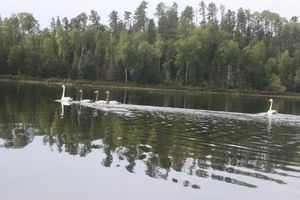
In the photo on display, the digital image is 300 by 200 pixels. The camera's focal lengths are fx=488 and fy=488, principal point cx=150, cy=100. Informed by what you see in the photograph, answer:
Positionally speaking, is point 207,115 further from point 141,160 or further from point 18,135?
point 141,160

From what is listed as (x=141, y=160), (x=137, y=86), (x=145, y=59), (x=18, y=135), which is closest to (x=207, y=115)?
(x=18, y=135)

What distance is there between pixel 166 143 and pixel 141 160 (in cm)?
549

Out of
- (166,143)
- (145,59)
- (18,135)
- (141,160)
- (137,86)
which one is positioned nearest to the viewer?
(141,160)

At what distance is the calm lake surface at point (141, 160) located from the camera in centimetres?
1795

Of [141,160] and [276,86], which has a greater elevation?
[276,86]

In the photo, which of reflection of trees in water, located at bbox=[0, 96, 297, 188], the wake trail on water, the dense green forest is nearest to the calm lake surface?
reflection of trees in water, located at bbox=[0, 96, 297, 188]

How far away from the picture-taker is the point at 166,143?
1096 inches

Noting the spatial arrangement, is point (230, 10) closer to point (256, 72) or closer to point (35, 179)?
point (256, 72)

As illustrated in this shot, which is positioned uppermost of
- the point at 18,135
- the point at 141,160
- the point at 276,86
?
the point at 276,86

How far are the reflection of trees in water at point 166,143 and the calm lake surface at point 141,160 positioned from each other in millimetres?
46

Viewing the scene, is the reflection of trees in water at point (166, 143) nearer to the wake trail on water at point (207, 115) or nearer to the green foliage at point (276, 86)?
the wake trail on water at point (207, 115)

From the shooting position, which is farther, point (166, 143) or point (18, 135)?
point (166, 143)

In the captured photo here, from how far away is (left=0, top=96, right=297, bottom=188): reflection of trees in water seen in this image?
21.6 metres

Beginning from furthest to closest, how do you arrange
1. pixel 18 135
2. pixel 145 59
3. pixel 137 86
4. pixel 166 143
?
pixel 145 59
pixel 137 86
pixel 166 143
pixel 18 135
